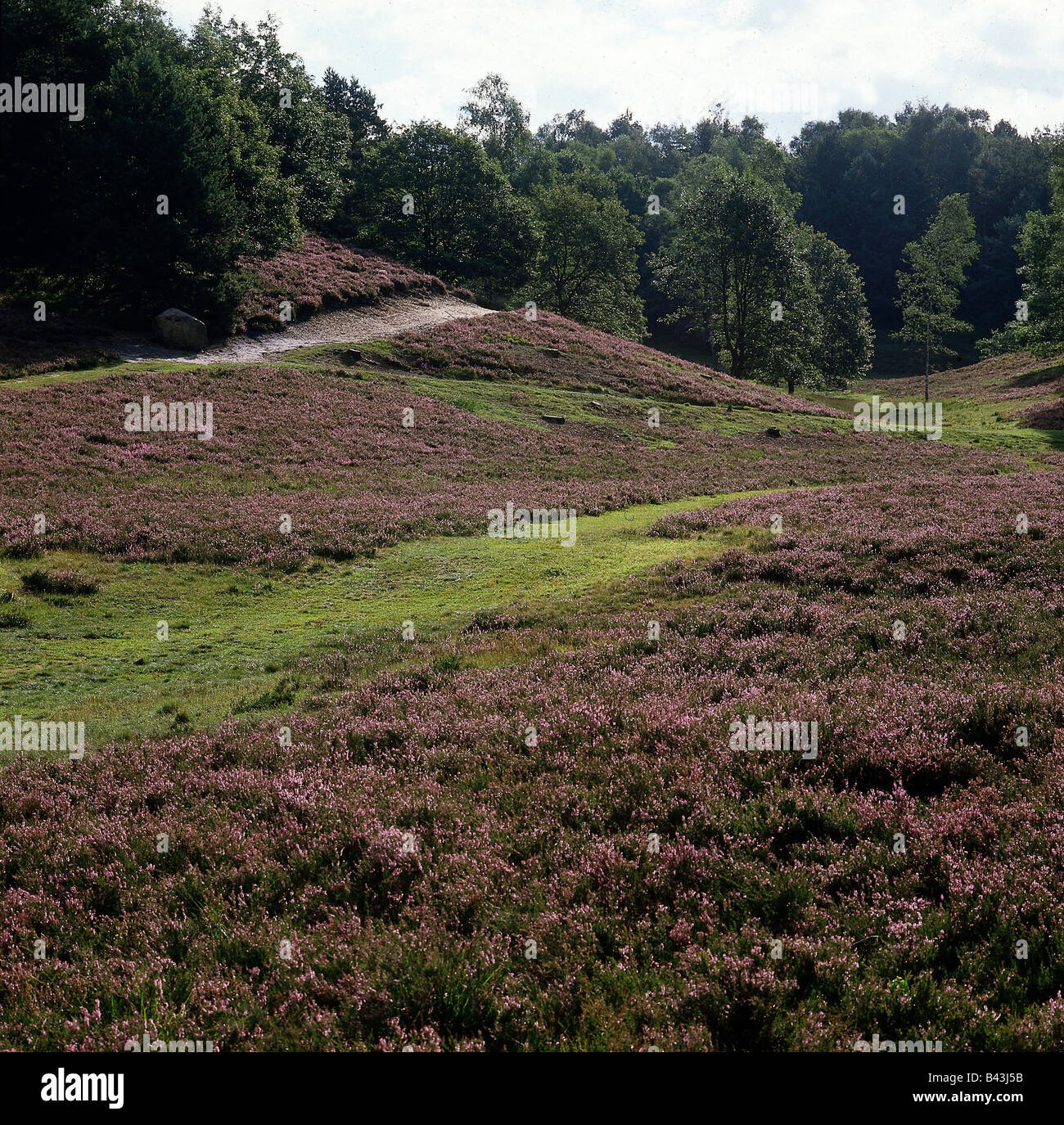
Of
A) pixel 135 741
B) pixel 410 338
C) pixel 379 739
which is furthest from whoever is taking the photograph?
pixel 410 338

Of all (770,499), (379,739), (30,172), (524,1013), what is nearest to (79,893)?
(379,739)

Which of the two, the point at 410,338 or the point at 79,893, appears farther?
the point at 410,338

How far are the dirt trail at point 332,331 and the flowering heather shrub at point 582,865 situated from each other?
36.7m

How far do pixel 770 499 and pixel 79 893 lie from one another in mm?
22261

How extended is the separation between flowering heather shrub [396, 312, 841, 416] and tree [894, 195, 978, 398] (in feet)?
94.4

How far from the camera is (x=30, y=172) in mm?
43531

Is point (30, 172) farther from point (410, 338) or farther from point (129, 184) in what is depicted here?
point (410, 338)

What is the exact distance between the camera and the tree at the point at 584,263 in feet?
269

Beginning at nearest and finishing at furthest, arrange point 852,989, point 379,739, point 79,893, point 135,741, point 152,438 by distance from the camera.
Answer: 1. point 852,989
2. point 79,893
3. point 379,739
4. point 135,741
5. point 152,438
